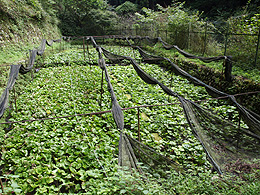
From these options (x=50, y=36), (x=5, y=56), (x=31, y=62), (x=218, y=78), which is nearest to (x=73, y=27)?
(x=50, y=36)

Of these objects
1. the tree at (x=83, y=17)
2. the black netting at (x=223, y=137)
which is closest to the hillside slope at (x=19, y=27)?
the tree at (x=83, y=17)

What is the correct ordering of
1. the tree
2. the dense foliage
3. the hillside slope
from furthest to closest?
the tree → the hillside slope → the dense foliage

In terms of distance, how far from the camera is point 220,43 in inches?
357

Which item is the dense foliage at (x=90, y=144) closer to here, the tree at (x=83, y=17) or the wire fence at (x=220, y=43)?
the wire fence at (x=220, y=43)

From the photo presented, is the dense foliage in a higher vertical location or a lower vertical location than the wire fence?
lower

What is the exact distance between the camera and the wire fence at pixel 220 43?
6219 millimetres

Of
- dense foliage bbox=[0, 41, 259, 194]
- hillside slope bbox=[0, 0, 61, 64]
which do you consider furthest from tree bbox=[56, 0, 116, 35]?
dense foliage bbox=[0, 41, 259, 194]

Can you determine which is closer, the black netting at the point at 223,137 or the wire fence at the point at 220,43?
the black netting at the point at 223,137

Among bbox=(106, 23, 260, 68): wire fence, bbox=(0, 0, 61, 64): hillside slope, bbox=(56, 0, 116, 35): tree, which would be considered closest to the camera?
bbox=(106, 23, 260, 68): wire fence

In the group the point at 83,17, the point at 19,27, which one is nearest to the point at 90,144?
the point at 19,27

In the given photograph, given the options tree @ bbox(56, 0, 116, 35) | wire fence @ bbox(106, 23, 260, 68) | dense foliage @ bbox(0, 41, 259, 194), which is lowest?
dense foliage @ bbox(0, 41, 259, 194)

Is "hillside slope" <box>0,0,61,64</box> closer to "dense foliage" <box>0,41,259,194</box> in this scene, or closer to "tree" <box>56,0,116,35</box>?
"dense foliage" <box>0,41,259,194</box>

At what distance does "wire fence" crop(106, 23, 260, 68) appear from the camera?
20.4ft

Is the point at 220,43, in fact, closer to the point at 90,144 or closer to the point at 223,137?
the point at 223,137
